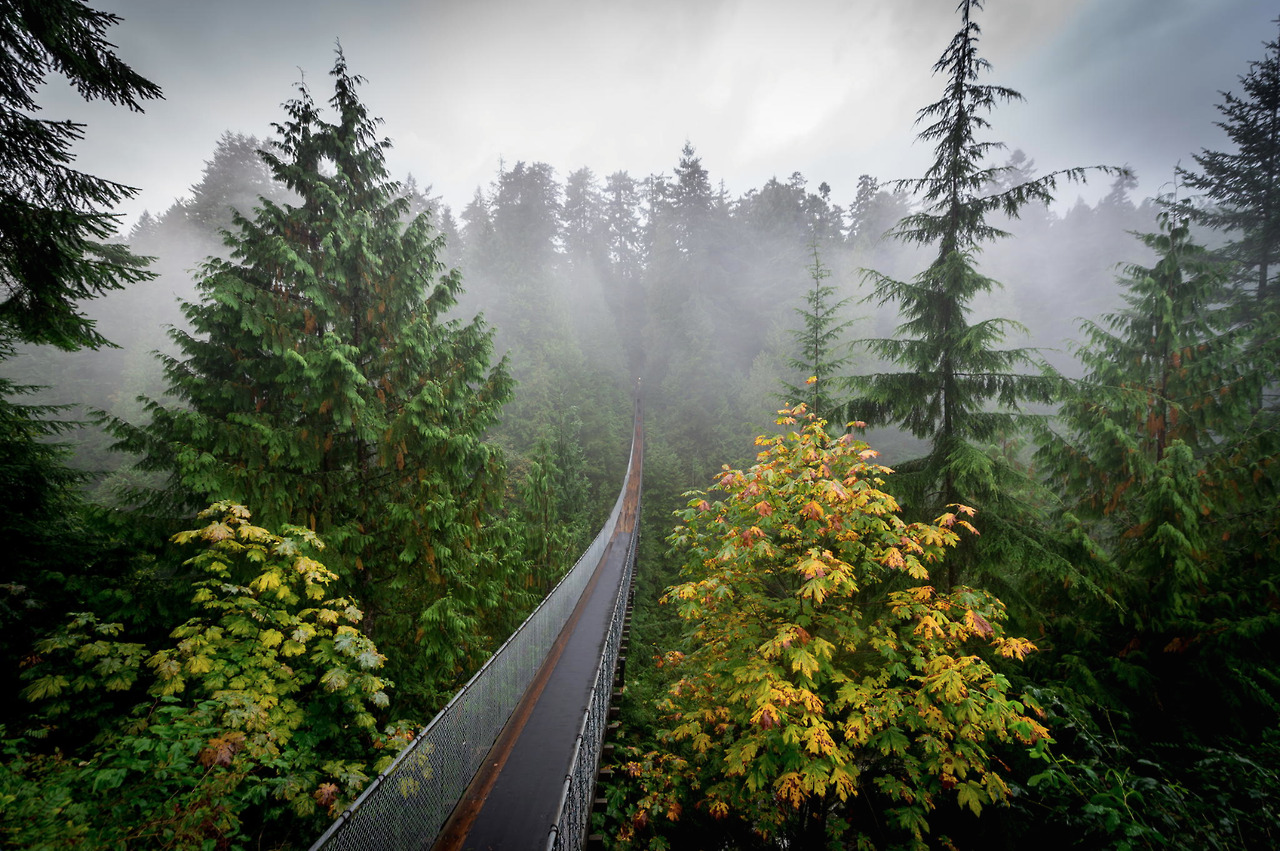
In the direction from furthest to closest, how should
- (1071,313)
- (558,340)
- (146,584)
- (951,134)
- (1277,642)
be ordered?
(1071,313)
(558,340)
(951,134)
(1277,642)
(146,584)

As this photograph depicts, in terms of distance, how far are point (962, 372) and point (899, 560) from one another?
5.22 m

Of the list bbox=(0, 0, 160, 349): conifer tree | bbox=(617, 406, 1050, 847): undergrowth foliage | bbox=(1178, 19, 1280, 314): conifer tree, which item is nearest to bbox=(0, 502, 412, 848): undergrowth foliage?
bbox=(0, 0, 160, 349): conifer tree

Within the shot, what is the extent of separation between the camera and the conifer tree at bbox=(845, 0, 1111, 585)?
7516mm

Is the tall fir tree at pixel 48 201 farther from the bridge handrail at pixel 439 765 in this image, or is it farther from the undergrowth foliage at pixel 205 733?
the bridge handrail at pixel 439 765

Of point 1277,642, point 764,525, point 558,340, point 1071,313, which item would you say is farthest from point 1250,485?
point 1071,313

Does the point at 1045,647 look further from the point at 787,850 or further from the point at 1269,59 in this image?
the point at 1269,59

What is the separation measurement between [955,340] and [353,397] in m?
9.93

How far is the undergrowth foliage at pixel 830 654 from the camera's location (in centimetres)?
469

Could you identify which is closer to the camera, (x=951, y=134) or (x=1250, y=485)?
(x=1250, y=485)

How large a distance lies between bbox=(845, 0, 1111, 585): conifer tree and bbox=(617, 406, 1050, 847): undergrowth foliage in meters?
1.04

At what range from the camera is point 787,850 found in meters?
8.20

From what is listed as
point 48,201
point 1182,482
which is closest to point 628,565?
point 1182,482

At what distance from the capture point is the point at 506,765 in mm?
5953

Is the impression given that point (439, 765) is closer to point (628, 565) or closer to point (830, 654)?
point (830, 654)
